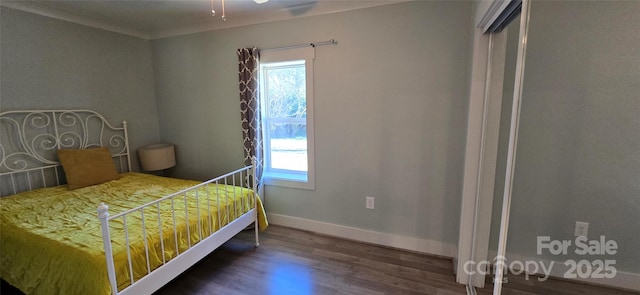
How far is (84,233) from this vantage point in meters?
1.60

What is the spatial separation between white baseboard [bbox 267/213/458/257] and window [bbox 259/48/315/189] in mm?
410

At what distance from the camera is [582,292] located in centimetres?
145

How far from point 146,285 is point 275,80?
2.11 meters

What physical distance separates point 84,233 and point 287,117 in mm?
1878

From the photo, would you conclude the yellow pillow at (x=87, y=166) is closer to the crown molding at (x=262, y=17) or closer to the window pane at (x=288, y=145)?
the crown molding at (x=262, y=17)

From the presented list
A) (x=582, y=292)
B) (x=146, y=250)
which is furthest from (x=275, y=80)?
(x=582, y=292)

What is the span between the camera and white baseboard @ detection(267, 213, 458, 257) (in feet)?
7.78

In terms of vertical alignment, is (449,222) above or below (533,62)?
below

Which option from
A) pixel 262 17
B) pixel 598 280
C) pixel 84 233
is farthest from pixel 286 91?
pixel 598 280

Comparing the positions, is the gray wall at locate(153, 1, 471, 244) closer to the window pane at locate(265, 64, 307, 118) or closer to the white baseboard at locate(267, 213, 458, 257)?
the white baseboard at locate(267, 213, 458, 257)

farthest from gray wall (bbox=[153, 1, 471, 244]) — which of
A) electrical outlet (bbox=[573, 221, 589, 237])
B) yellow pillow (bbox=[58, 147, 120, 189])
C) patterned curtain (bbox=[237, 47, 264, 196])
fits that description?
yellow pillow (bbox=[58, 147, 120, 189])

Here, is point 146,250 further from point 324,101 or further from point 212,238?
point 324,101

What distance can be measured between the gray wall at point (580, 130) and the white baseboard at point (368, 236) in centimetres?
69

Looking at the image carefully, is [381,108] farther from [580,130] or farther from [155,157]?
[155,157]
